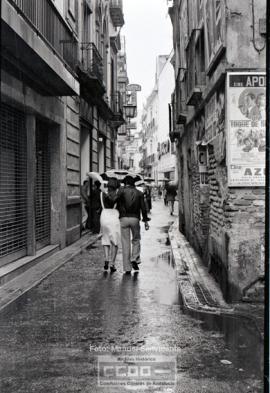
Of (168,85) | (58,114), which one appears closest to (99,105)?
(58,114)

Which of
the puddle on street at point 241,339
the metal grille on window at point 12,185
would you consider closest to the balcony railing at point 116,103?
the metal grille on window at point 12,185

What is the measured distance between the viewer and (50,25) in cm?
1048

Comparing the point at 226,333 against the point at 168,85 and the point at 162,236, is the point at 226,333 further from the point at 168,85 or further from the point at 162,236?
the point at 168,85

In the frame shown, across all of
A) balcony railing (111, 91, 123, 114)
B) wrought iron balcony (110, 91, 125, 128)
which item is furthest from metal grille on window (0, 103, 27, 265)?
balcony railing (111, 91, 123, 114)

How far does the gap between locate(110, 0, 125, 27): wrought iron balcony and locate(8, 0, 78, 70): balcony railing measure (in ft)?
40.9

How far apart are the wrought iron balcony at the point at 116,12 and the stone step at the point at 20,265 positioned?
16.1 m

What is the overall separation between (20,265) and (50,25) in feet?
16.3

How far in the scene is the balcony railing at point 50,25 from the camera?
9156mm

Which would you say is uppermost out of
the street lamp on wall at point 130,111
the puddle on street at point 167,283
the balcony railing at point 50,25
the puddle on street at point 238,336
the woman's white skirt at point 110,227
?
the street lamp on wall at point 130,111

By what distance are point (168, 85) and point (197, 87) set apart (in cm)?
4399

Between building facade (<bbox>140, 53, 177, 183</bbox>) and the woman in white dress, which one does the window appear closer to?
the woman in white dress

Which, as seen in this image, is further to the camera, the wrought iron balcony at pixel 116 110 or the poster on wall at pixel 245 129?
the wrought iron balcony at pixel 116 110

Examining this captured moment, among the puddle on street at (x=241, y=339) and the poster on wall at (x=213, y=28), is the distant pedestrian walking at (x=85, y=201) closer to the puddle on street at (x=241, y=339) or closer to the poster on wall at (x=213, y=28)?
the poster on wall at (x=213, y=28)

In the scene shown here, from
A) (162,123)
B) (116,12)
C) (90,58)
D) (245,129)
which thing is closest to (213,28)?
(245,129)
